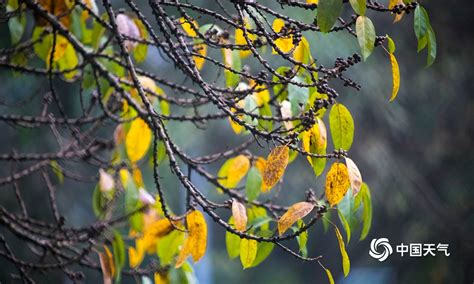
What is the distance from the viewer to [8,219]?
181 cm

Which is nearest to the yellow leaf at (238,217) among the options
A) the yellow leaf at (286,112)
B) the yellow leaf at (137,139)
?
the yellow leaf at (286,112)

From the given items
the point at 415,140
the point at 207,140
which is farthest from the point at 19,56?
the point at 207,140

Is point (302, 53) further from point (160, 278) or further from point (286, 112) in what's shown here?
point (160, 278)

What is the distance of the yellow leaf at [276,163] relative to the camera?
1.11 metres

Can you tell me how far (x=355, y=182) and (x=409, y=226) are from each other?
4.75 m

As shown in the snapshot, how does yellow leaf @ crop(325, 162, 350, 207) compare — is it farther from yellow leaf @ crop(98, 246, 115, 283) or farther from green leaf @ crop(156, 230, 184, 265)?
yellow leaf @ crop(98, 246, 115, 283)

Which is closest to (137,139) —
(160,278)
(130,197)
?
(130,197)

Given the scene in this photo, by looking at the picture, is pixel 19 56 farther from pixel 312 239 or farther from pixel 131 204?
pixel 312 239

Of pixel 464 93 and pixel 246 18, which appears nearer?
pixel 246 18

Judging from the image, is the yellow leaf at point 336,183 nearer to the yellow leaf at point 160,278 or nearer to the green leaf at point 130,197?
the yellow leaf at point 160,278

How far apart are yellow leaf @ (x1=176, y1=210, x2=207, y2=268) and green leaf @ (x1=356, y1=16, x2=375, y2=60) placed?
395 millimetres

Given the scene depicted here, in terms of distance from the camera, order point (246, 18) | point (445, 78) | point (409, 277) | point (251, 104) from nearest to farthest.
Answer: point (246, 18) → point (251, 104) → point (445, 78) → point (409, 277)

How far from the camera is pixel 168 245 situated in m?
1.53

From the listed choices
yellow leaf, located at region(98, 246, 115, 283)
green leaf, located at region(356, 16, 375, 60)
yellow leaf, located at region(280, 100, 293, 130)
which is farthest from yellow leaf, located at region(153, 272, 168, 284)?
green leaf, located at region(356, 16, 375, 60)
